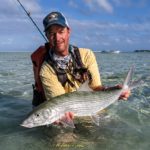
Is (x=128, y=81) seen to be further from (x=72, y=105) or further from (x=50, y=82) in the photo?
(x=50, y=82)

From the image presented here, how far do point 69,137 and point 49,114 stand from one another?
4.91 ft

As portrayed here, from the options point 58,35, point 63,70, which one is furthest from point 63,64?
point 58,35

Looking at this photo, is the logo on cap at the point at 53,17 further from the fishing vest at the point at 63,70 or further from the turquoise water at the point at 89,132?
the turquoise water at the point at 89,132

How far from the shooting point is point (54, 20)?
23.0 ft

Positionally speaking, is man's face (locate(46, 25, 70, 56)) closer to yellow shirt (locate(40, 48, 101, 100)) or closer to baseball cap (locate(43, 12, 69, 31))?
baseball cap (locate(43, 12, 69, 31))

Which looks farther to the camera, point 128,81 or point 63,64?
point 63,64

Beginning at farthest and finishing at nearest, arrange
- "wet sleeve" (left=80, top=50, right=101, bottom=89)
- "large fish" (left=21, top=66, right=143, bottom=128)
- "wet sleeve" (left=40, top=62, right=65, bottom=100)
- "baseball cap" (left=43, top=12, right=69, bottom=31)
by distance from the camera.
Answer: "wet sleeve" (left=80, top=50, right=101, bottom=89) < "wet sleeve" (left=40, top=62, right=65, bottom=100) < "baseball cap" (left=43, top=12, right=69, bottom=31) < "large fish" (left=21, top=66, right=143, bottom=128)

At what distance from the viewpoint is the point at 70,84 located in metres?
7.92

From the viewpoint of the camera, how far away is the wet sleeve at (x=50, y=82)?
294 inches

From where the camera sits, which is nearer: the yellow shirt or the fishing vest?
the yellow shirt

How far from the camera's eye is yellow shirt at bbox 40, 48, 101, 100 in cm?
750

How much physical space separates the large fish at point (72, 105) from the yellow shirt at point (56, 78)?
0.90 m

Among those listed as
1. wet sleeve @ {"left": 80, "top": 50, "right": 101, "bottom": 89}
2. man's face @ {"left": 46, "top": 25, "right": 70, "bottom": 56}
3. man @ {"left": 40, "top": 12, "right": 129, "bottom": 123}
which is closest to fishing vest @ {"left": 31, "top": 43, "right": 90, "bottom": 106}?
man @ {"left": 40, "top": 12, "right": 129, "bottom": 123}

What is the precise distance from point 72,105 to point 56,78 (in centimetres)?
142
